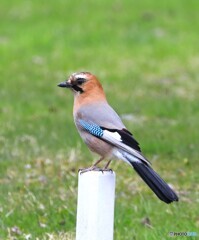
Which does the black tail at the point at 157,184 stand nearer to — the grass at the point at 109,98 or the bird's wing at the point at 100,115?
the bird's wing at the point at 100,115

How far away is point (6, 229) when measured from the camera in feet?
24.1

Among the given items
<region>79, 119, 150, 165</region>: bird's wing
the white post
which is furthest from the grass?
the white post

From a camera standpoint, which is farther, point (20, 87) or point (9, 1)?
point (9, 1)

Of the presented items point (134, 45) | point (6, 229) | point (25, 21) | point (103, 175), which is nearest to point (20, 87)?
point (134, 45)

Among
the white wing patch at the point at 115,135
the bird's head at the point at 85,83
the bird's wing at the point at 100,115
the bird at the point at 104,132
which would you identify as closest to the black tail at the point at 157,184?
the bird at the point at 104,132

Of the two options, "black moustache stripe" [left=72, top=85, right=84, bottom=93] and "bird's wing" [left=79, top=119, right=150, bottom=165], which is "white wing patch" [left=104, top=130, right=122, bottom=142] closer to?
"bird's wing" [left=79, top=119, right=150, bottom=165]

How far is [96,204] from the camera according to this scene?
564 centimetres

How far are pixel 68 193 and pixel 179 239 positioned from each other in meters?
2.00

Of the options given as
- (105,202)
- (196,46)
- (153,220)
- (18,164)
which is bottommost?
(105,202)

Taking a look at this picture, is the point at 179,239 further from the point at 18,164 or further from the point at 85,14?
the point at 85,14

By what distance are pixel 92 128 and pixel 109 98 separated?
8314 millimetres

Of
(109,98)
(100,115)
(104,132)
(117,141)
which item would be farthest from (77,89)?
(109,98)

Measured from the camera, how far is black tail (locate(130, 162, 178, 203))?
18.8 ft

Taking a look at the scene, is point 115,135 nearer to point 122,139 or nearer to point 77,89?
point 122,139
